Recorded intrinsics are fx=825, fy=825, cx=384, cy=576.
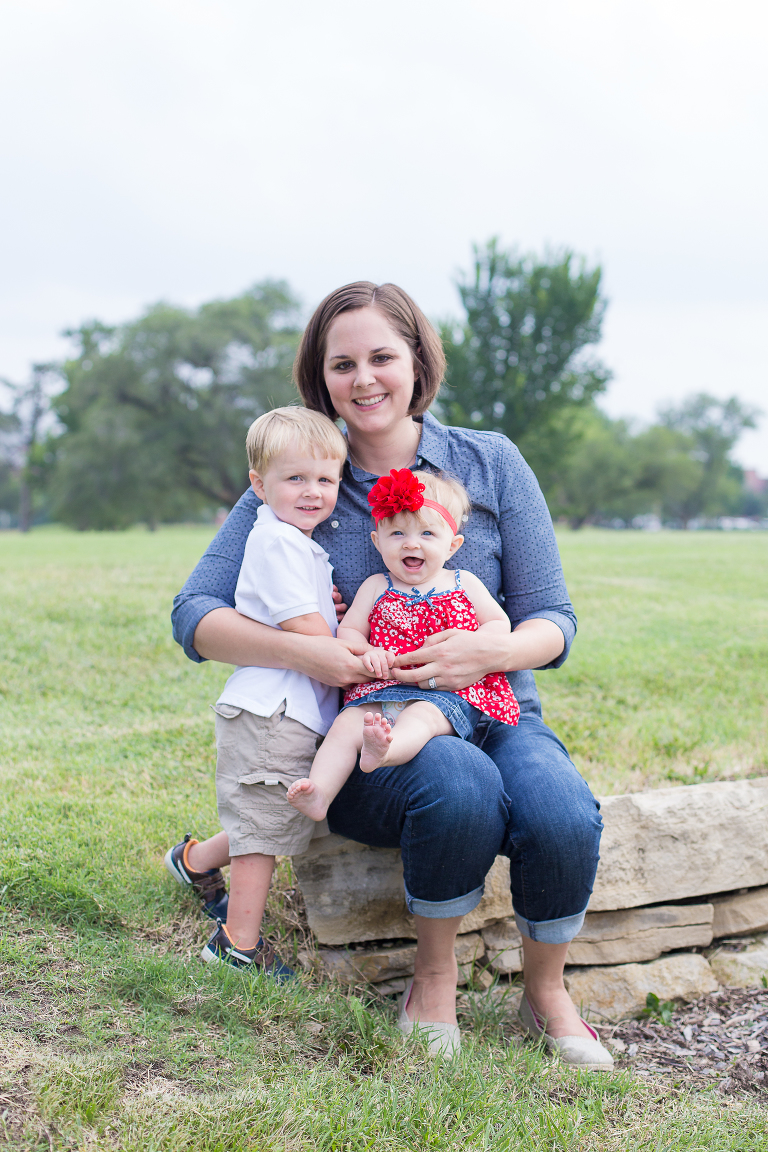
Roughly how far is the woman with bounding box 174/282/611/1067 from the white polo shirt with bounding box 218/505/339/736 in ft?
0.17

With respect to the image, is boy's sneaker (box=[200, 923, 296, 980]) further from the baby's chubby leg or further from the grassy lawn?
the baby's chubby leg

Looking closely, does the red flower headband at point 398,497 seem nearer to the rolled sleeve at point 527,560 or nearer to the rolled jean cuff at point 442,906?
the rolled sleeve at point 527,560

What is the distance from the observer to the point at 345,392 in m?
2.43

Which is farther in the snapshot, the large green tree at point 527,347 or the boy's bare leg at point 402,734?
the large green tree at point 527,347

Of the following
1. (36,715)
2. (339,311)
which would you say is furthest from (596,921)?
(36,715)

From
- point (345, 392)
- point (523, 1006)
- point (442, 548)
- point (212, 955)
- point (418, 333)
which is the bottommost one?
point (523, 1006)

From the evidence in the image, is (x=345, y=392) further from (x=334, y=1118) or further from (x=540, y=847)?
(x=334, y=1118)

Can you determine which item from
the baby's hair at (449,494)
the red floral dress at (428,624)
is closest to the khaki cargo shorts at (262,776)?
the red floral dress at (428,624)

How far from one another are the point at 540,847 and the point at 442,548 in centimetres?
83

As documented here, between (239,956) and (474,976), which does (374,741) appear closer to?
(239,956)

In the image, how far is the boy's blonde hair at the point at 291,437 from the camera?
234 centimetres

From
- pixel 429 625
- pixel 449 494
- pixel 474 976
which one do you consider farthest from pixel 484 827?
pixel 449 494

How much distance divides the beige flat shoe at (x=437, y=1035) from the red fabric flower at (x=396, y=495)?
131 cm

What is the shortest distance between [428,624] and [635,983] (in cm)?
138
